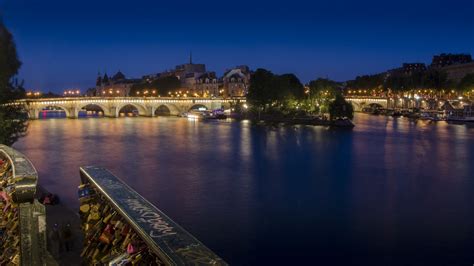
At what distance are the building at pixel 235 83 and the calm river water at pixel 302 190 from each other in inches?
2045

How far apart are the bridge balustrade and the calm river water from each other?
6.49 metres

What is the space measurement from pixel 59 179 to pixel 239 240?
11395 mm

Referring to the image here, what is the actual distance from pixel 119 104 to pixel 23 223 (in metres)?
66.7

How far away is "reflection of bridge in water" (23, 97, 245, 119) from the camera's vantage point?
2430 inches

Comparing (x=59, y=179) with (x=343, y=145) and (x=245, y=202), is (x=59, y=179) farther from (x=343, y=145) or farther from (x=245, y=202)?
(x=343, y=145)

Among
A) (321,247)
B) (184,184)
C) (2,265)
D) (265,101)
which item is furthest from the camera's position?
(265,101)

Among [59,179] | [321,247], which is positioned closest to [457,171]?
[321,247]

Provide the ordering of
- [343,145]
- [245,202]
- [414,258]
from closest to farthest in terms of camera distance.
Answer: [414,258]
[245,202]
[343,145]

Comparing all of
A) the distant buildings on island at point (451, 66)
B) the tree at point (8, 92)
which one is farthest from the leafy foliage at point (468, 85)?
the tree at point (8, 92)

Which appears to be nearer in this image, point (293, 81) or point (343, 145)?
point (343, 145)

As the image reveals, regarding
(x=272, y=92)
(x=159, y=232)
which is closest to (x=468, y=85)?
(x=272, y=92)

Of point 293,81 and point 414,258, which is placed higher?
point 293,81

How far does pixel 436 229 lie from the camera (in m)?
12.3

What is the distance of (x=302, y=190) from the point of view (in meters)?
17.6
